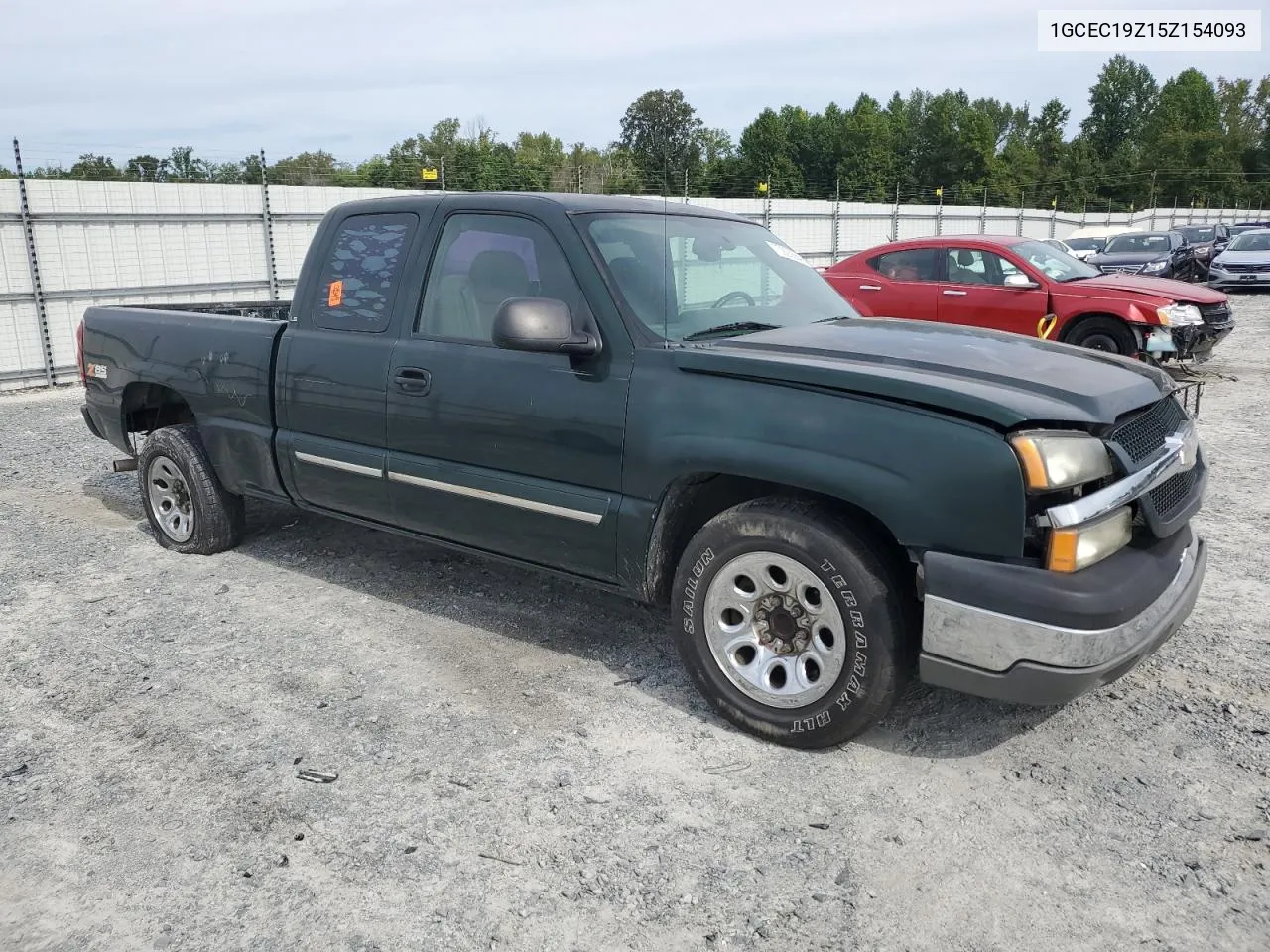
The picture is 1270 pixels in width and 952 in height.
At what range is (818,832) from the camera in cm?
302

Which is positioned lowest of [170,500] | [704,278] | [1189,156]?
[170,500]

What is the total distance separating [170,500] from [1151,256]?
66.9 ft

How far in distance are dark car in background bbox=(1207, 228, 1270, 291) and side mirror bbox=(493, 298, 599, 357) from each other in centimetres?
2238

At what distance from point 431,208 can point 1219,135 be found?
93609 mm

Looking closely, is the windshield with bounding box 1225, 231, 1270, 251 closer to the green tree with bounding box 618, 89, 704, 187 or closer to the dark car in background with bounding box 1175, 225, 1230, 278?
the dark car in background with bounding box 1175, 225, 1230, 278

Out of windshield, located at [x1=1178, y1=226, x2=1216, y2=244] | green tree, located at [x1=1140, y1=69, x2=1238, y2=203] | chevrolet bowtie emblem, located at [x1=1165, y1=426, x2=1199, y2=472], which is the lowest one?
chevrolet bowtie emblem, located at [x1=1165, y1=426, x2=1199, y2=472]

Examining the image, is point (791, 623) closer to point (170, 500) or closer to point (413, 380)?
point (413, 380)


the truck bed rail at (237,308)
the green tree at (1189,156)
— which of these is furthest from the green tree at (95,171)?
the green tree at (1189,156)

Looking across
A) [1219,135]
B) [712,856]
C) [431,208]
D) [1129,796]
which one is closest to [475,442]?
[431,208]

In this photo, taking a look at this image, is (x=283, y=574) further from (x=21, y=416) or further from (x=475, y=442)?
(x=21, y=416)

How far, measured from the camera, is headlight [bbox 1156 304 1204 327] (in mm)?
10289

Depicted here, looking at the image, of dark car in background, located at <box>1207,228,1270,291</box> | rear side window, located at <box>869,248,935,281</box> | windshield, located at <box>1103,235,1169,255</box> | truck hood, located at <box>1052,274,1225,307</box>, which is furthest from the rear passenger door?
dark car in background, located at <box>1207,228,1270,291</box>

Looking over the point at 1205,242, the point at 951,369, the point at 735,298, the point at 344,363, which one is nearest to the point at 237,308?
the point at 344,363

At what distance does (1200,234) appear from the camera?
27.6 metres
